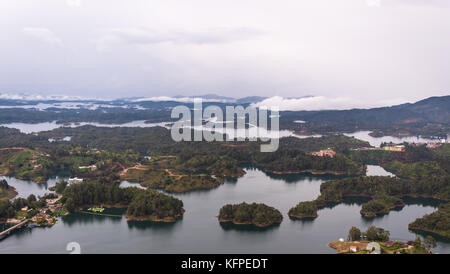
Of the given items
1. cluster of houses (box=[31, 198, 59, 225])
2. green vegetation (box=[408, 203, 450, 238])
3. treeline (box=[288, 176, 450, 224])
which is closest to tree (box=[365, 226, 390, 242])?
green vegetation (box=[408, 203, 450, 238])

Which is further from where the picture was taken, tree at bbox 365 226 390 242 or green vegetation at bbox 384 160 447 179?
green vegetation at bbox 384 160 447 179

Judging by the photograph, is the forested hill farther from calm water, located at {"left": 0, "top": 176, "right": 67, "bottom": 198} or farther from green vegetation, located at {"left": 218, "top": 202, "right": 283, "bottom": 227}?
green vegetation, located at {"left": 218, "top": 202, "right": 283, "bottom": 227}

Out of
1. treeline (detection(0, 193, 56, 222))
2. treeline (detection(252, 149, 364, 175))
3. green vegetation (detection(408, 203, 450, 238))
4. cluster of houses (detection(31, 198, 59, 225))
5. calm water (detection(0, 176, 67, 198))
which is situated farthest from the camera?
treeline (detection(252, 149, 364, 175))

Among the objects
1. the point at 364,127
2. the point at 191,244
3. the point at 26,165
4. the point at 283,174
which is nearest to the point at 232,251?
the point at 191,244

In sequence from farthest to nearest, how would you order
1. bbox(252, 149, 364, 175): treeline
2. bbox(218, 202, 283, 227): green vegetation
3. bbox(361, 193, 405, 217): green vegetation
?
bbox(252, 149, 364, 175): treeline → bbox(361, 193, 405, 217): green vegetation → bbox(218, 202, 283, 227): green vegetation

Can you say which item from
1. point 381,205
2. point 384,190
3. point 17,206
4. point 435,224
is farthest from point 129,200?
point 435,224

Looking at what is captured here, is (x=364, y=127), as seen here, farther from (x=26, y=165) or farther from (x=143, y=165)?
(x=26, y=165)
